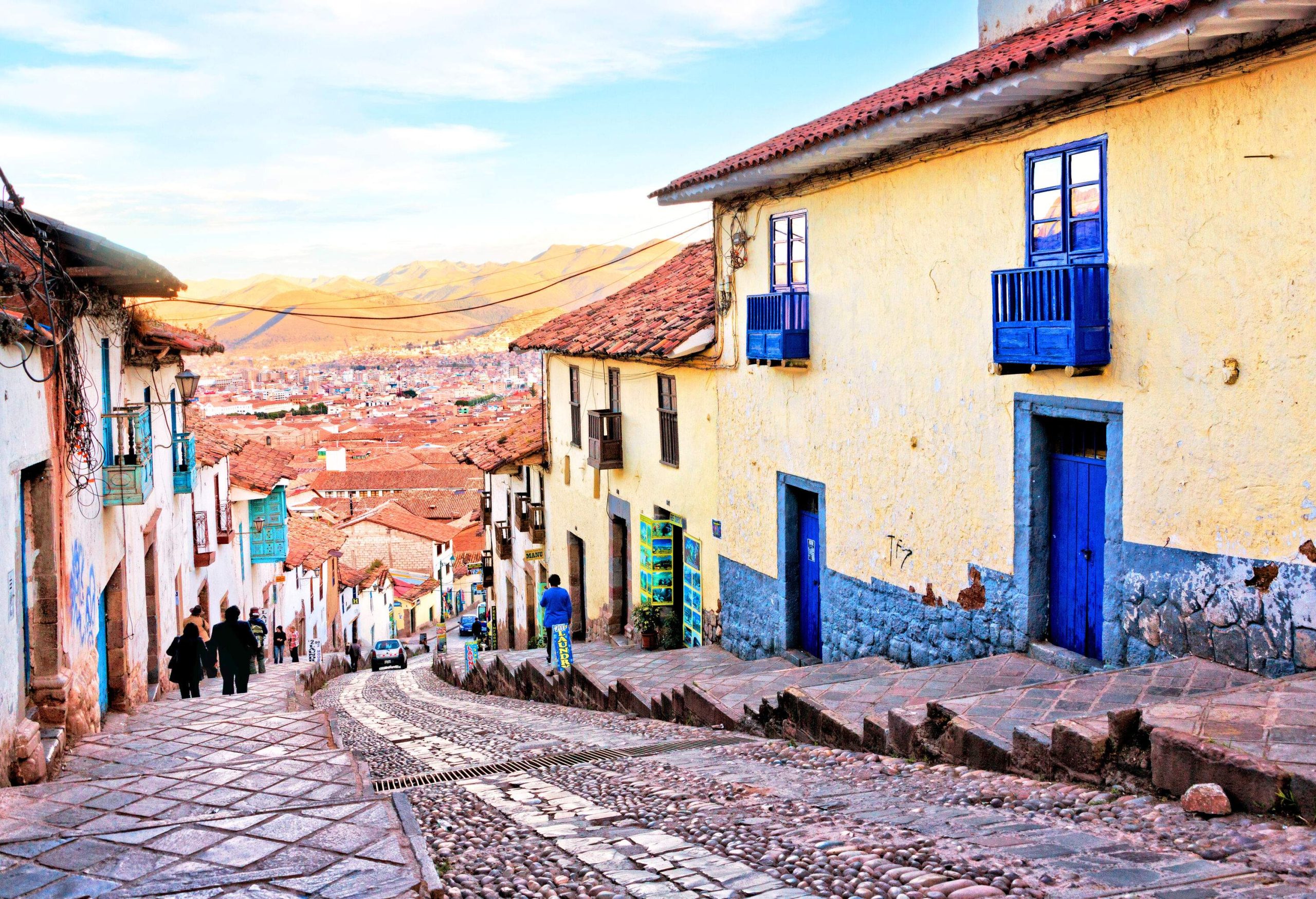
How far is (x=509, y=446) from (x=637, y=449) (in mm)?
7245

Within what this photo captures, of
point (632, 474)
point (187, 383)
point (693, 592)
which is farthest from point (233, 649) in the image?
point (632, 474)

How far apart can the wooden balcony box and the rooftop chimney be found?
47.0 feet

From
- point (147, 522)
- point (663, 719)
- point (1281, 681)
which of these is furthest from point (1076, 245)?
point (147, 522)

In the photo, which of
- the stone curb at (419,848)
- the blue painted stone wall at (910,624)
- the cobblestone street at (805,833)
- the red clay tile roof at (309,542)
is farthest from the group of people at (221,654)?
the red clay tile roof at (309,542)

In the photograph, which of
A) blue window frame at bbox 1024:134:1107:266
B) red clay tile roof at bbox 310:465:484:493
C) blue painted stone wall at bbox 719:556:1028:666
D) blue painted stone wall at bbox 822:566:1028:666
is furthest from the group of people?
red clay tile roof at bbox 310:465:484:493

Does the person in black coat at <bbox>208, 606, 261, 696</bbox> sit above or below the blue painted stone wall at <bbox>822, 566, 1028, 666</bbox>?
below

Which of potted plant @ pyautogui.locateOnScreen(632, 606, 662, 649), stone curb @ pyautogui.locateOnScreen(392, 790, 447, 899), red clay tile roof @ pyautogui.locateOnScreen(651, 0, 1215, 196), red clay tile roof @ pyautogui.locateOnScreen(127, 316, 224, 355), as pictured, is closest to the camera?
stone curb @ pyautogui.locateOnScreen(392, 790, 447, 899)

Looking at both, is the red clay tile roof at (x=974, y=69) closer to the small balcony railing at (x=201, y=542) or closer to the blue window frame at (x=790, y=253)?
the blue window frame at (x=790, y=253)

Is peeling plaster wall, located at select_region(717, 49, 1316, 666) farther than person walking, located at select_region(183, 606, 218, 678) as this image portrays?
No

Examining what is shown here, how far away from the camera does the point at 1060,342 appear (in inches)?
323

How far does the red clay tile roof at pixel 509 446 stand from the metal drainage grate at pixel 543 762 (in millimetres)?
14188

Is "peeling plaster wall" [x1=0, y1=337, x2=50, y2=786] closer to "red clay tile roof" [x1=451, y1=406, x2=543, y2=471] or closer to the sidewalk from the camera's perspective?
the sidewalk

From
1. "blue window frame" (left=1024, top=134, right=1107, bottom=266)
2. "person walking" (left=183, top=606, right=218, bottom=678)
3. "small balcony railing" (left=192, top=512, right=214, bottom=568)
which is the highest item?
"blue window frame" (left=1024, top=134, right=1107, bottom=266)

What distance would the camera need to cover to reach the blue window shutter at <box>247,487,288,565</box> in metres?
28.5
